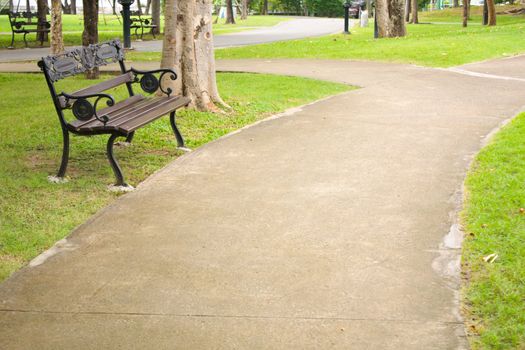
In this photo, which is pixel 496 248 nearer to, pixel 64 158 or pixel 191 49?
pixel 64 158

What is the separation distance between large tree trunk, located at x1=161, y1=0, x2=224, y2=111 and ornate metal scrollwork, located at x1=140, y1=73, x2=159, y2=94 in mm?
1604


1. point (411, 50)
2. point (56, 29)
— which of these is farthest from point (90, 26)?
point (411, 50)

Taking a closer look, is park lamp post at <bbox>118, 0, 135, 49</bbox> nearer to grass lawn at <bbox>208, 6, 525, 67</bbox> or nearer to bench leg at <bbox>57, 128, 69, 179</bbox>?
grass lawn at <bbox>208, 6, 525, 67</bbox>

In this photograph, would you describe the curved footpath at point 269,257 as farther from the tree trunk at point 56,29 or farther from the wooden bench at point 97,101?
the tree trunk at point 56,29

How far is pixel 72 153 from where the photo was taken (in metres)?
8.91

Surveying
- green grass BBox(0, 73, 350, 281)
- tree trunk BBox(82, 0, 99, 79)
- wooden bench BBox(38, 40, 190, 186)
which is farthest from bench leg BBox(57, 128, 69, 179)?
tree trunk BBox(82, 0, 99, 79)

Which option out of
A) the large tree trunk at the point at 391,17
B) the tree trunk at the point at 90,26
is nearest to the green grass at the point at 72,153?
the tree trunk at the point at 90,26

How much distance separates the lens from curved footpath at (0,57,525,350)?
4418 millimetres

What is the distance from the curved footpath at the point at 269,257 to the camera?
4.42m

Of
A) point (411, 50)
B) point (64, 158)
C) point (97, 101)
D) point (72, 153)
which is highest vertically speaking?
point (411, 50)

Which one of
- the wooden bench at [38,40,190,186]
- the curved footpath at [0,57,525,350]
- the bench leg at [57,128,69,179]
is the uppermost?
the wooden bench at [38,40,190,186]

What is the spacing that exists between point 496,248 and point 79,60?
4973 millimetres

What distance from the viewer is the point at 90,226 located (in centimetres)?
628

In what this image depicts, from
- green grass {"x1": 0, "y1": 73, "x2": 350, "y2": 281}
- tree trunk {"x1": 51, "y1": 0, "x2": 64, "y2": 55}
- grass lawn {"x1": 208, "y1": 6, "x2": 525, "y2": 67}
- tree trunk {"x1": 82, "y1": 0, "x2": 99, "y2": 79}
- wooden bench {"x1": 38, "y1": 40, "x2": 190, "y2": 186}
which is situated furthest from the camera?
grass lawn {"x1": 208, "y1": 6, "x2": 525, "y2": 67}
